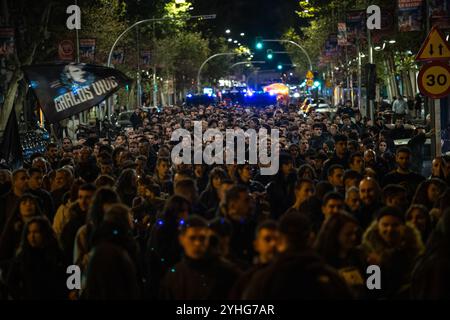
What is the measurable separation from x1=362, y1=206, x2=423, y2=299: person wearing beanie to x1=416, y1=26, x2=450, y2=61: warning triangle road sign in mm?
6912

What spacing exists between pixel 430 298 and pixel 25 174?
6.54m

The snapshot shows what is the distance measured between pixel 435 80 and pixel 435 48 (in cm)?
49

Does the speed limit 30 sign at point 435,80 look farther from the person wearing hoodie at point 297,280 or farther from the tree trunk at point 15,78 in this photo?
the tree trunk at point 15,78

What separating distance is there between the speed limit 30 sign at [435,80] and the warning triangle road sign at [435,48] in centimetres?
18

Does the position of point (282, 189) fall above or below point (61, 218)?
above

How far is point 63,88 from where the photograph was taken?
1536 cm

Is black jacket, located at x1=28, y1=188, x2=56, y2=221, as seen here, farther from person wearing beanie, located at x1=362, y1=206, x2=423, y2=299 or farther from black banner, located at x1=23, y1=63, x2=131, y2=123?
person wearing beanie, located at x1=362, y1=206, x2=423, y2=299

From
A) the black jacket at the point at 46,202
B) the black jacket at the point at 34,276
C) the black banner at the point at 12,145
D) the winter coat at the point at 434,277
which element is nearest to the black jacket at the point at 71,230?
the black jacket at the point at 34,276

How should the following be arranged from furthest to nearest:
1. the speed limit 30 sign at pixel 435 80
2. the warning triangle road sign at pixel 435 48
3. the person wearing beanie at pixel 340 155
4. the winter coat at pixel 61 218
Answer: the person wearing beanie at pixel 340 155, the warning triangle road sign at pixel 435 48, the speed limit 30 sign at pixel 435 80, the winter coat at pixel 61 218

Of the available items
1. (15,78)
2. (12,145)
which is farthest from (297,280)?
(15,78)

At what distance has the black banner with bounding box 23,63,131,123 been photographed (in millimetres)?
15164

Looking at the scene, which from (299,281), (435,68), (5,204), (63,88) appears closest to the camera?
(299,281)

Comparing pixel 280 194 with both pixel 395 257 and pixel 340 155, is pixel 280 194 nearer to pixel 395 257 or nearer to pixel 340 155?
pixel 340 155

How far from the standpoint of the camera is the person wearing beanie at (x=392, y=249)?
7758 millimetres
